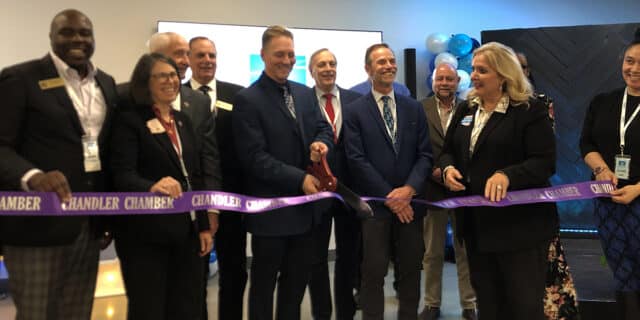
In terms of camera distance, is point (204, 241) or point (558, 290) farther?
point (558, 290)

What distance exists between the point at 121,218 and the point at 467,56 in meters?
5.02

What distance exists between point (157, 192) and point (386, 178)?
1.35 meters

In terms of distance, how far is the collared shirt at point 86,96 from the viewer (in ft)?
8.19

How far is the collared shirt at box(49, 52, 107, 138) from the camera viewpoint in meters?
2.50

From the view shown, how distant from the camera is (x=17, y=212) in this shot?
2.37m

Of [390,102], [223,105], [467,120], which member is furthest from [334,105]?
[467,120]

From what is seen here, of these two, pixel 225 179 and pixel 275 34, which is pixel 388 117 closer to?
pixel 275 34

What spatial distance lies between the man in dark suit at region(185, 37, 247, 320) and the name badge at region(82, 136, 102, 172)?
898 millimetres

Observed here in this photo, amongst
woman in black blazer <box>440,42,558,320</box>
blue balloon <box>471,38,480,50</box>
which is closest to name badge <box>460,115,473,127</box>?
woman in black blazer <box>440,42,558,320</box>

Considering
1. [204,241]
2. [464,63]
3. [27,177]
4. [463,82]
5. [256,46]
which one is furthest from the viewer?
[464,63]

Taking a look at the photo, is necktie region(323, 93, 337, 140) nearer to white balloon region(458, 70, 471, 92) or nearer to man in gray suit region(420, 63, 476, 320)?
man in gray suit region(420, 63, 476, 320)

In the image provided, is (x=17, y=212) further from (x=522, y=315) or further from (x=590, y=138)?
(x=590, y=138)

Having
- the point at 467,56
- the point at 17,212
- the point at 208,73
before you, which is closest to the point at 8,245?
the point at 17,212

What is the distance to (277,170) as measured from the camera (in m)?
2.92
